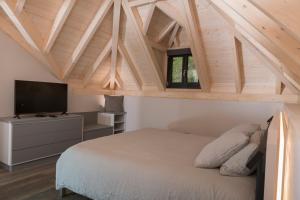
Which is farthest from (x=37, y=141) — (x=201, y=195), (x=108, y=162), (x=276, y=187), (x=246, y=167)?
(x=276, y=187)

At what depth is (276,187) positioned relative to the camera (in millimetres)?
1152

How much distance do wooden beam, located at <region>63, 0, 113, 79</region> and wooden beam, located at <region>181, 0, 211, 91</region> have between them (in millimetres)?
1357

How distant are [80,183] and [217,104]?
9.95ft

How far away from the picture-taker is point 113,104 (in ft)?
17.6

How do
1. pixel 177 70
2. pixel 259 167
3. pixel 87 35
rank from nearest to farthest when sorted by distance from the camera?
pixel 259 167 → pixel 87 35 → pixel 177 70

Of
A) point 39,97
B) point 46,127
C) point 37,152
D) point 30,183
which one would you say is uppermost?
point 39,97

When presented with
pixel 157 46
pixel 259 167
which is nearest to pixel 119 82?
pixel 157 46

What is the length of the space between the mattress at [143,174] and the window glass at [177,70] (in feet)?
7.48

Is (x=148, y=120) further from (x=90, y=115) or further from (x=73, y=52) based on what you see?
(x=73, y=52)

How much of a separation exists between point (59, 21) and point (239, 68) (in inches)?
121

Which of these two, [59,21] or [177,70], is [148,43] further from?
[59,21]

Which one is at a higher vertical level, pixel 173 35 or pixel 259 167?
pixel 173 35

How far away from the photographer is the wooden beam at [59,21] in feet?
11.0

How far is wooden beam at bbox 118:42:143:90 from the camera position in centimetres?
458
